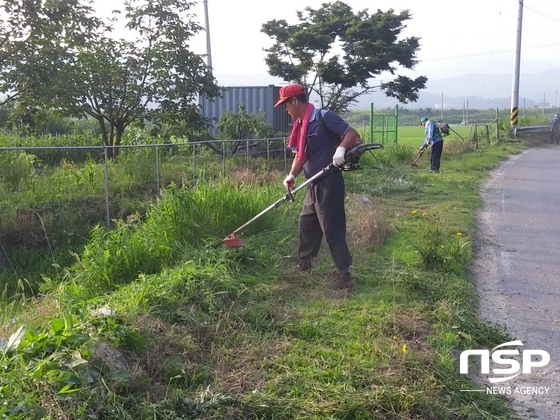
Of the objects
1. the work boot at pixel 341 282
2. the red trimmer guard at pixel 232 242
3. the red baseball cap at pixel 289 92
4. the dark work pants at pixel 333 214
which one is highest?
the red baseball cap at pixel 289 92


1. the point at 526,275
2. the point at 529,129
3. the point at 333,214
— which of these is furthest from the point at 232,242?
the point at 529,129

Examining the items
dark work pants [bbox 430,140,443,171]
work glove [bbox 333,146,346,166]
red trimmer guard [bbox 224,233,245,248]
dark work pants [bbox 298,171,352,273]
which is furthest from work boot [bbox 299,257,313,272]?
dark work pants [bbox 430,140,443,171]

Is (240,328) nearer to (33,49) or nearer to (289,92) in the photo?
(289,92)

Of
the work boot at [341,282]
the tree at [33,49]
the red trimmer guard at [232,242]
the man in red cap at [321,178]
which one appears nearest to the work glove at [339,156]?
the man in red cap at [321,178]

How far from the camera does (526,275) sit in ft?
22.4

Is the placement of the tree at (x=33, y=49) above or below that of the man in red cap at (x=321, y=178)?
above

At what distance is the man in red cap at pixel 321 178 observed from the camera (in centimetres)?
595

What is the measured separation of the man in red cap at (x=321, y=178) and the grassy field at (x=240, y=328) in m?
0.26

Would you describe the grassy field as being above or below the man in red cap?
below

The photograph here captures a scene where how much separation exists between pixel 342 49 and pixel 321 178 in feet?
65.7

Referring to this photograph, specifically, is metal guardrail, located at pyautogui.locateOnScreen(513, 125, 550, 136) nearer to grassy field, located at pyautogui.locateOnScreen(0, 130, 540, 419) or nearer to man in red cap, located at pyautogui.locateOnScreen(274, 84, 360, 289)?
grassy field, located at pyautogui.locateOnScreen(0, 130, 540, 419)

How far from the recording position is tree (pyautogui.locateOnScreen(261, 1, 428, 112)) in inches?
965

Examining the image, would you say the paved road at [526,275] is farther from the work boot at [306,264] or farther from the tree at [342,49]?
the tree at [342,49]

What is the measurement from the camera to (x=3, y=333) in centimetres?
449
